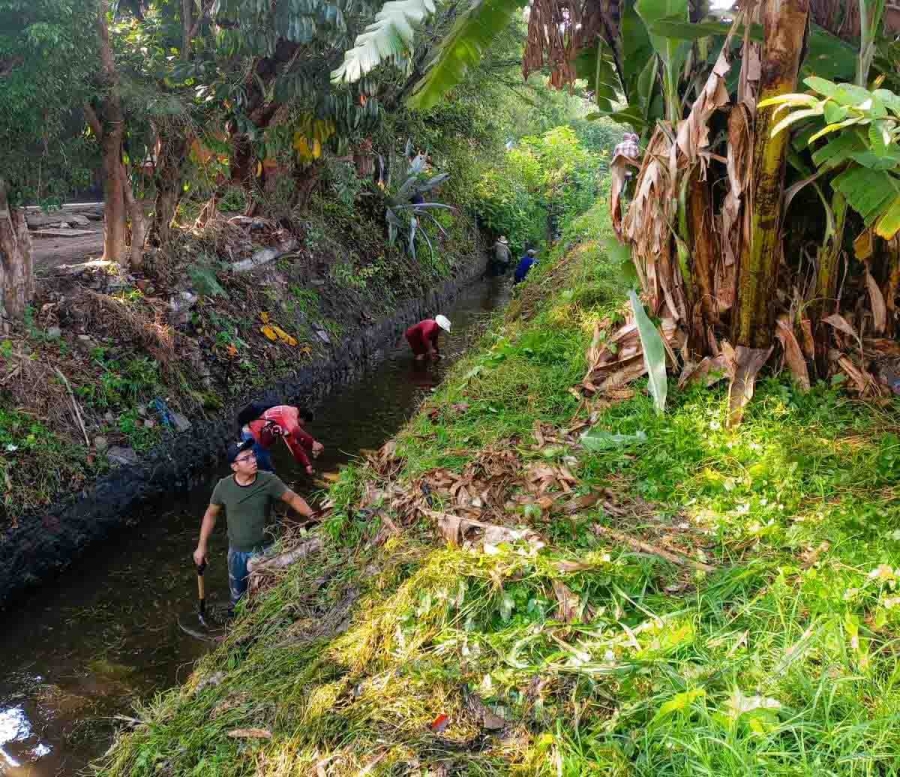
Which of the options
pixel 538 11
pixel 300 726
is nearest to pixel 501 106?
pixel 538 11

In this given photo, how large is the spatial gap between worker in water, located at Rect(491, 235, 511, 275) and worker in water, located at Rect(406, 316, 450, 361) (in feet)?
33.0

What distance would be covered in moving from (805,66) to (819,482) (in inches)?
112

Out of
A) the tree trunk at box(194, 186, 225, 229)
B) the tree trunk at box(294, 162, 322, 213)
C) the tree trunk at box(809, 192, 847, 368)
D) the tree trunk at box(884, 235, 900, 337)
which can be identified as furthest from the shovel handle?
the tree trunk at box(294, 162, 322, 213)

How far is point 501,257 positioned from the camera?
2103cm

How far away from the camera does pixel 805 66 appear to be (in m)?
4.95

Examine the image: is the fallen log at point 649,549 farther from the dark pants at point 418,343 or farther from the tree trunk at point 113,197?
the tree trunk at point 113,197

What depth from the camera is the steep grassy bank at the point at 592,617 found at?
108 inches

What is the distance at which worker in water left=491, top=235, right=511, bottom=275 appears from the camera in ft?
68.7

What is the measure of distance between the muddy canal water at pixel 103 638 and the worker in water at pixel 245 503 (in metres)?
0.90

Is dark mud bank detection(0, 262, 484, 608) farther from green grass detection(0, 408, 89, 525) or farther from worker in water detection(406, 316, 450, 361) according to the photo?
worker in water detection(406, 316, 450, 361)

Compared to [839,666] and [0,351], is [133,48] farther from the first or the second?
[839,666]

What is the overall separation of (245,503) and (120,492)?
9.56 feet

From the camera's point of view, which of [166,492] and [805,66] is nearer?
[805,66]

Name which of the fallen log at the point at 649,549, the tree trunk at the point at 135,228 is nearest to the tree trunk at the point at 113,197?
the tree trunk at the point at 135,228
